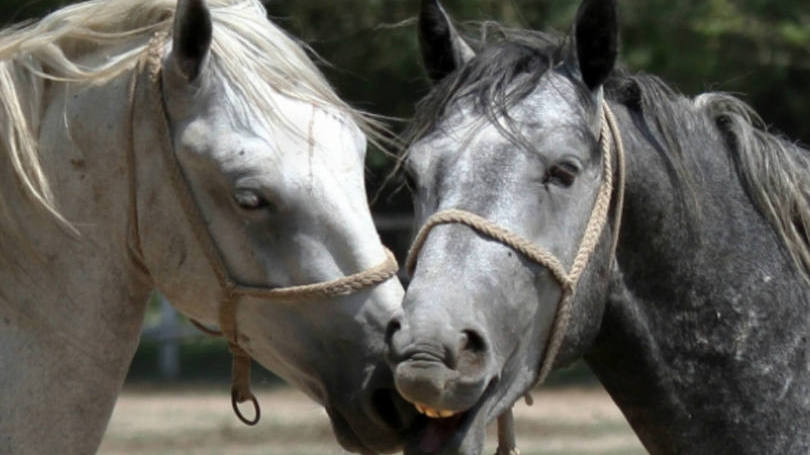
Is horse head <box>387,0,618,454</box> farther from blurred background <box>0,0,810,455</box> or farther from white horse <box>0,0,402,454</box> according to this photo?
blurred background <box>0,0,810,455</box>

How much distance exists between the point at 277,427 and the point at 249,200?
827 centimetres

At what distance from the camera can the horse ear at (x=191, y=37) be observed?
3.40 metres

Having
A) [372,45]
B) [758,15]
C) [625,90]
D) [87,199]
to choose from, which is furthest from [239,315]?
[758,15]

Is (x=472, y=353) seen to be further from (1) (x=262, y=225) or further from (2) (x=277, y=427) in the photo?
(2) (x=277, y=427)

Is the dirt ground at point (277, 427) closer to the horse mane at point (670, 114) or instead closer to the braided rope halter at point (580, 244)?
the horse mane at point (670, 114)

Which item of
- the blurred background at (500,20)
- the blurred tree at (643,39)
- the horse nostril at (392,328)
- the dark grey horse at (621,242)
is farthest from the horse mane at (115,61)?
the blurred tree at (643,39)

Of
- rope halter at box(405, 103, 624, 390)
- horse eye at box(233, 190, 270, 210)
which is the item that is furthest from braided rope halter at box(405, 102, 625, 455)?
horse eye at box(233, 190, 270, 210)

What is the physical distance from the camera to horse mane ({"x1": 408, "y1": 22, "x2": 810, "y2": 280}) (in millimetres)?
3457

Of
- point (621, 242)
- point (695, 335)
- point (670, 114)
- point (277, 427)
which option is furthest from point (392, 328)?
point (277, 427)

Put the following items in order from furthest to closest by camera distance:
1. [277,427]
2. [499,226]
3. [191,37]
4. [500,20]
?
[277,427] → [500,20] → [191,37] → [499,226]

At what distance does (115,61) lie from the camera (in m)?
3.55

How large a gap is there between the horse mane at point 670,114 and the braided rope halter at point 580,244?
12 cm

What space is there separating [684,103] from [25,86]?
151 cm

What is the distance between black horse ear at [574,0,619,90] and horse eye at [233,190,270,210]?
2.49 ft
